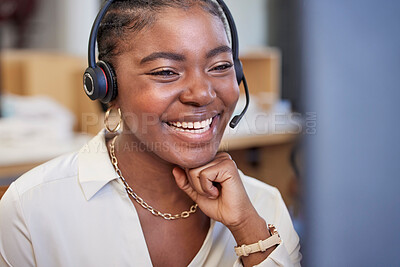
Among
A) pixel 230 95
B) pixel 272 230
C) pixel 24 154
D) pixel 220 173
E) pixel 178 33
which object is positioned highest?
pixel 178 33

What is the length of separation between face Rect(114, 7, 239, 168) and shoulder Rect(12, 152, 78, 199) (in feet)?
0.48

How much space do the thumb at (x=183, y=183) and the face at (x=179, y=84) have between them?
8 cm

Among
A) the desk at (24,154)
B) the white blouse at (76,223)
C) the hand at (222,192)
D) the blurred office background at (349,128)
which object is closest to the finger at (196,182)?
the hand at (222,192)

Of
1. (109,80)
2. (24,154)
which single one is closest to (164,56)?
(109,80)

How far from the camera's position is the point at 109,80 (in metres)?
0.81

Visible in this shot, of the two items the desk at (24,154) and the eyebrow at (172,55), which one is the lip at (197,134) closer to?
the eyebrow at (172,55)

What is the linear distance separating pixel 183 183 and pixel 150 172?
0.24 feet

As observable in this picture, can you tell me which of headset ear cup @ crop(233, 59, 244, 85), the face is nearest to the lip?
the face

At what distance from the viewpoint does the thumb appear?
0.90m

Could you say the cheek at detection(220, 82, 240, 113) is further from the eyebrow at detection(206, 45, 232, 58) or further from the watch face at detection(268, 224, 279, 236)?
the watch face at detection(268, 224, 279, 236)

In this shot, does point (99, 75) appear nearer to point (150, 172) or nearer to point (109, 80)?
point (109, 80)

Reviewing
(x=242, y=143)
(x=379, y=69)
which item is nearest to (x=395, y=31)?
(x=379, y=69)

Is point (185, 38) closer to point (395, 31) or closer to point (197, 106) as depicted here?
point (197, 106)

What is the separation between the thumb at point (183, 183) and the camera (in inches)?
35.2
